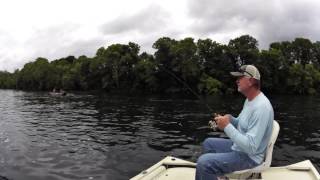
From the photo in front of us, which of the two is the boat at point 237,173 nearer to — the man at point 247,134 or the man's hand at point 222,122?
the man at point 247,134

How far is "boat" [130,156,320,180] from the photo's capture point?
816cm

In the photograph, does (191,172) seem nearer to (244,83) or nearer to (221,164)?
(221,164)

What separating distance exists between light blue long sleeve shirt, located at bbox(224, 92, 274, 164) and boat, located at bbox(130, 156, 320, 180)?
900 mm

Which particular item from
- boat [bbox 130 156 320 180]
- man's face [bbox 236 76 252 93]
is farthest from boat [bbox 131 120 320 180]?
man's face [bbox 236 76 252 93]

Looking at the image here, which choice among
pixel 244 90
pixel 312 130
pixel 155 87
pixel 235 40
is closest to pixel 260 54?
pixel 235 40

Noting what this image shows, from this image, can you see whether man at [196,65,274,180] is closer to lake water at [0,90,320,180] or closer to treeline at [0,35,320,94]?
lake water at [0,90,320,180]

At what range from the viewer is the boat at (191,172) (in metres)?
8.16

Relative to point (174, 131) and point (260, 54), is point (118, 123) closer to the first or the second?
point (174, 131)

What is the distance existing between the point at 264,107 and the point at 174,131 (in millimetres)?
15592

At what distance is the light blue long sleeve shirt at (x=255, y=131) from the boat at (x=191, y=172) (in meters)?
0.90

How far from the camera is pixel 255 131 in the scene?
6.78 meters

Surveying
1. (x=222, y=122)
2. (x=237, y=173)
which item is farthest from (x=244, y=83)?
(x=237, y=173)

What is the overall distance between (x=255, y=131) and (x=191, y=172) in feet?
7.28

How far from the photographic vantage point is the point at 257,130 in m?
6.77
